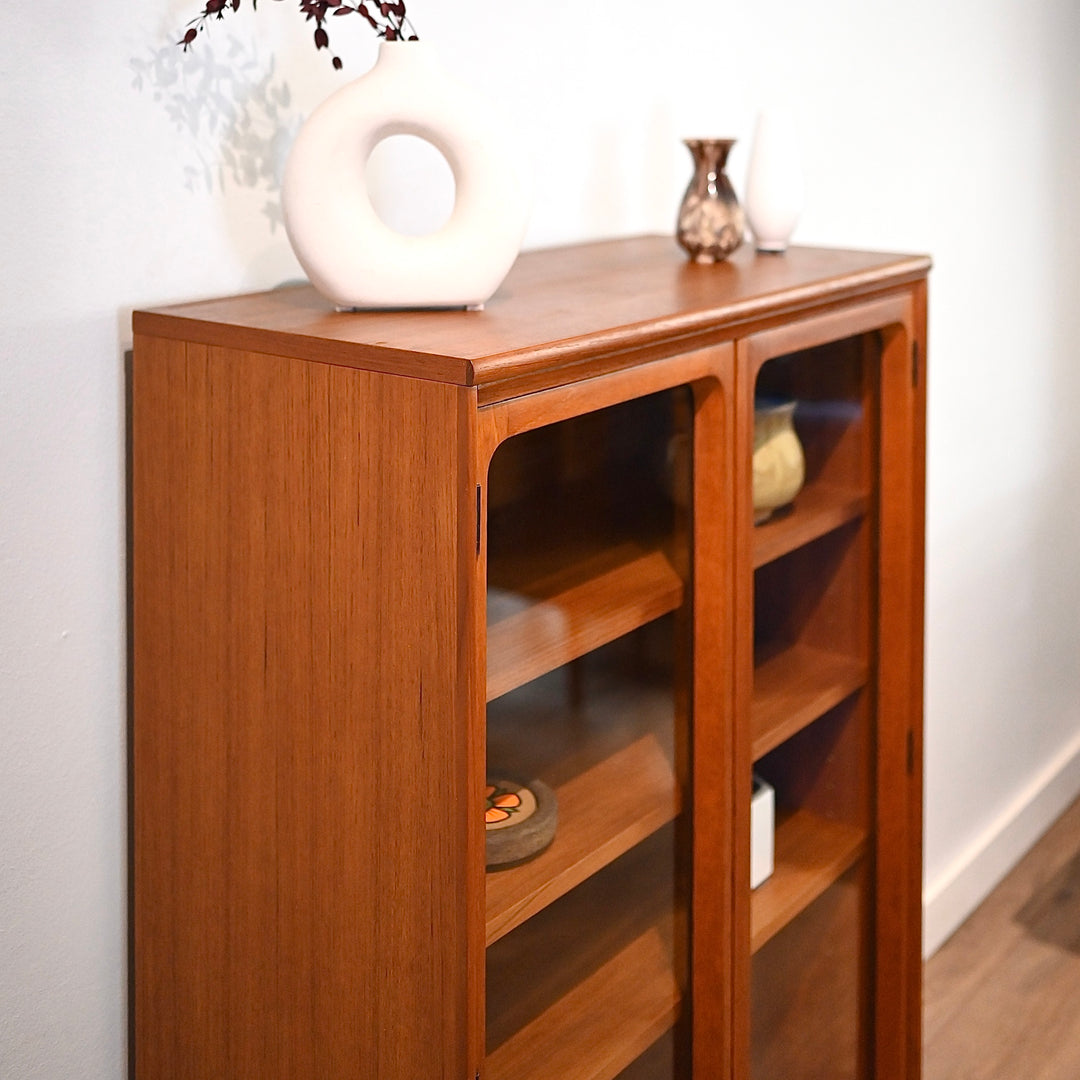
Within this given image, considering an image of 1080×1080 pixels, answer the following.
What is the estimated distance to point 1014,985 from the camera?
2.34 m

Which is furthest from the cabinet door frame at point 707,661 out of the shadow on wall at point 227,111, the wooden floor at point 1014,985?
the wooden floor at point 1014,985

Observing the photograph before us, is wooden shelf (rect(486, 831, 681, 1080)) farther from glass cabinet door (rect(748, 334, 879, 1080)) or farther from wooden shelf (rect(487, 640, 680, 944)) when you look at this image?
glass cabinet door (rect(748, 334, 879, 1080))

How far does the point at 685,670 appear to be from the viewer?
48.3 inches

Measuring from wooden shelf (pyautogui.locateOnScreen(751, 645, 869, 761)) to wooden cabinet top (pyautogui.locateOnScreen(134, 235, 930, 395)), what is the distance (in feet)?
1.30

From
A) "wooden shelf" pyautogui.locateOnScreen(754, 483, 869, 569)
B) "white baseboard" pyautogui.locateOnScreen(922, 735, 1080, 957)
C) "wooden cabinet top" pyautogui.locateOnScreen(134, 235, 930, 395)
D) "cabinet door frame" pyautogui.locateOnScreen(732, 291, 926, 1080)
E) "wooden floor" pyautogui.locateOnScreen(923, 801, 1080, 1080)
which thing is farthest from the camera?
"white baseboard" pyautogui.locateOnScreen(922, 735, 1080, 957)

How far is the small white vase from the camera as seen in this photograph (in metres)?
1.46

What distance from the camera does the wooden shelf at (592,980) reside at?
1.09 meters

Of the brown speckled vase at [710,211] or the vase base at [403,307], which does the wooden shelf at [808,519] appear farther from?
the vase base at [403,307]

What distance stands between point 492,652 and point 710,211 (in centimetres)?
63

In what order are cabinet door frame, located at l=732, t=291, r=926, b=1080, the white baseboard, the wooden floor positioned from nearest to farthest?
cabinet door frame, located at l=732, t=291, r=926, b=1080, the wooden floor, the white baseboard

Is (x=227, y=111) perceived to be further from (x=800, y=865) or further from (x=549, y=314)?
(x=800, y=865)

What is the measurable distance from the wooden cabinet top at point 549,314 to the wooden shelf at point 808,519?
23cm

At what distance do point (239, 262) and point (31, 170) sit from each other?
0.68 ft

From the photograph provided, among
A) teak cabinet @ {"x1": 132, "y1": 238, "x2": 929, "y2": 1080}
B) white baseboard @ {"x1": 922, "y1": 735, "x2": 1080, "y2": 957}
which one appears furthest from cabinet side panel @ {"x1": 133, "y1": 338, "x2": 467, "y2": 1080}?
white baseboard @ {"x1": 922, "y1": 735, "x2": 1080, "y2": 957}
